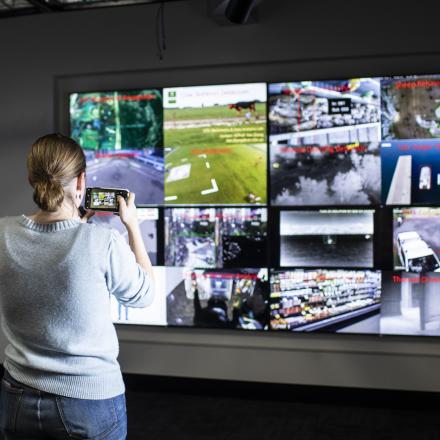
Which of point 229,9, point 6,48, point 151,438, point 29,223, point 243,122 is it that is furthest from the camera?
point 6,48

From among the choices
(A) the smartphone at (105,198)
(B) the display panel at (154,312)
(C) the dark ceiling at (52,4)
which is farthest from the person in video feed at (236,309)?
(A) the smartphone at (105,198)

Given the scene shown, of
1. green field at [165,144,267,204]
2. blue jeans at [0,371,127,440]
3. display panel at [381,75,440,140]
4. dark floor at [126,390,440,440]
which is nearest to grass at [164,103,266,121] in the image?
green field at [165,144,267,204]

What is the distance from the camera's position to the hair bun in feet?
4.37

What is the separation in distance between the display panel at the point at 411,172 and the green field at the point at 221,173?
0.79 metres

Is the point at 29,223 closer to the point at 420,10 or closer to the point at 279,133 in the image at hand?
the point at 279,133

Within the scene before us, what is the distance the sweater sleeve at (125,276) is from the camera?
51.8 inches

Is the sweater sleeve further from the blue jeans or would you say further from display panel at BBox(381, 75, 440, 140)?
display panel at BBox(381, 75, 440, 140)

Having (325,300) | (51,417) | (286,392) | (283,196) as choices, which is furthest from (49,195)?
(286,392)

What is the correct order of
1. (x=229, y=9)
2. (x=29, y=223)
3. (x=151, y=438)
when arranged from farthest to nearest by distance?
(x=229, y=9) < (x=151, y=438) < (x=29, y=223)

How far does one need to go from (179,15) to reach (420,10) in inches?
63.4

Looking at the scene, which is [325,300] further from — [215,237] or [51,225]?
[51,225]

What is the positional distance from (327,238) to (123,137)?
1596 mm

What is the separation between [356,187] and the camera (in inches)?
151

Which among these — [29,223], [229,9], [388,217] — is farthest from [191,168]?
[29,223]
